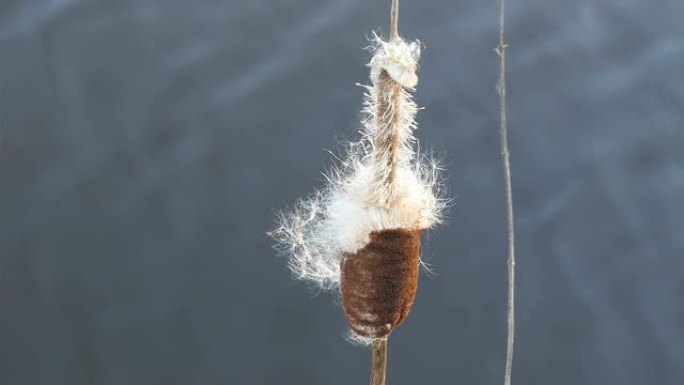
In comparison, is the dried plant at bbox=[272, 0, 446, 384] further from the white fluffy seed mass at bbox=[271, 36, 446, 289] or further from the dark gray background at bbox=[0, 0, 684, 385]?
the dark gray background at bbox=[0, 0, 684, 385]

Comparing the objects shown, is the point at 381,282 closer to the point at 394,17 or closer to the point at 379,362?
the point at 379,362

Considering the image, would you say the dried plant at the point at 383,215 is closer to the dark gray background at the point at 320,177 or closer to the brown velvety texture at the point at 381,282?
the brown velvety texture at the point at 381,282

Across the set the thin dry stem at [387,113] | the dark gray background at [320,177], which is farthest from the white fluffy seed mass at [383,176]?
the dark gray background at [320,177]

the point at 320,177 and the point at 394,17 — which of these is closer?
the point at 394,17

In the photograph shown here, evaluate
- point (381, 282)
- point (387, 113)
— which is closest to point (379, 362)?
point (381, 282)

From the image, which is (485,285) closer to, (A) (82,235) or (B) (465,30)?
(B) (465,30)

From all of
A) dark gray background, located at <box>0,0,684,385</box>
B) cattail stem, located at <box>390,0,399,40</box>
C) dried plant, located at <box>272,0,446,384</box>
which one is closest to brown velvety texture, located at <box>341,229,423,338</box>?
dried plant, located at <box>272,0,446,384</box>
